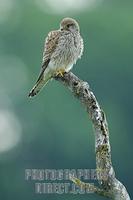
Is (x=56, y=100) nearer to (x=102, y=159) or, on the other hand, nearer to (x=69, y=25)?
(x=69, y=25)

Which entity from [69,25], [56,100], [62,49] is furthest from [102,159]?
[56,100]

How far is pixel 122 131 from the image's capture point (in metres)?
29.0

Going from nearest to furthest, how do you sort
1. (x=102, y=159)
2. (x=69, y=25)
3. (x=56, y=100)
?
(x=102, y=159) < (x=69, y=25) < (x=56, y=100)

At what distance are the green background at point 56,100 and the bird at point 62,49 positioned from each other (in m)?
14.8

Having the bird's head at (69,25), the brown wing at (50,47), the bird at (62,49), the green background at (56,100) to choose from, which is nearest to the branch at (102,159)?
the bird's head at (69,25)

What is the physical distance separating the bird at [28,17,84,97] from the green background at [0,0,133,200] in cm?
1482

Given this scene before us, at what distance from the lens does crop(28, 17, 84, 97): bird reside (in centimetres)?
884

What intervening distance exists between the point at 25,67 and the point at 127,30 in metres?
2.83

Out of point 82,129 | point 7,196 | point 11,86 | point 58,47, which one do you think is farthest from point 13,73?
point 58,47

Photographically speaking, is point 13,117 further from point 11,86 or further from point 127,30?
point 127,30

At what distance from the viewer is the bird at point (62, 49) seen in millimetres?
8844

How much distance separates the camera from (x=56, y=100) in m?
29.5

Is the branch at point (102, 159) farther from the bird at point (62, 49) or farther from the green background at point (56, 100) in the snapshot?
the green background at point (56, 100)

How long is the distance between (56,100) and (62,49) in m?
20.2
